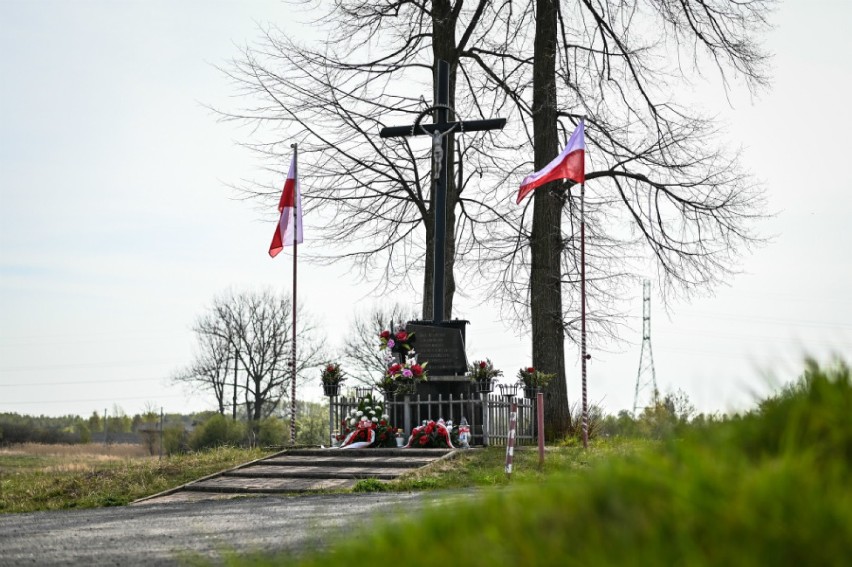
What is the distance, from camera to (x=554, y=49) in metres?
23.5

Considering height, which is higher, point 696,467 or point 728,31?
point 728,31

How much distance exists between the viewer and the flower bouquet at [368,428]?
703 inches

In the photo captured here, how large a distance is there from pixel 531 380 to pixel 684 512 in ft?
55.1

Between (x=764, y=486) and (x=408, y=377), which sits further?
(x=408, y=377)

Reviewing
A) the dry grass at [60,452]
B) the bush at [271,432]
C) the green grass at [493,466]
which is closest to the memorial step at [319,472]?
the green grass at [493,466]

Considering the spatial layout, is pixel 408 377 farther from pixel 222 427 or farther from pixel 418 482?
pixel 222 427

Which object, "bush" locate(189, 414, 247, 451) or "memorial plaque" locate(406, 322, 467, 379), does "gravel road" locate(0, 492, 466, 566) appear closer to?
"memorial plaque" locate(406, 322, 467, 379)

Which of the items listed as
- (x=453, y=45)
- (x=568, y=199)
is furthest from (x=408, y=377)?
(x=453, y=45)

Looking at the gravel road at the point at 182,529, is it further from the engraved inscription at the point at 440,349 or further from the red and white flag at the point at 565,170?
the red and white flag at the point at 565,170

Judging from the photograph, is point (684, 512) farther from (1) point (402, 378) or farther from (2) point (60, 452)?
(2) point (60, 452)

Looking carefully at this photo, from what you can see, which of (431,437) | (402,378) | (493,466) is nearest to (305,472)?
(493,466)

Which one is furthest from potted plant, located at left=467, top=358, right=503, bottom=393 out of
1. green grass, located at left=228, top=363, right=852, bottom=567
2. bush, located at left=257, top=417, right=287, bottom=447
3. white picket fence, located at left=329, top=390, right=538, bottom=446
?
bush, located at left=257, top=417, right=287, bottom=447

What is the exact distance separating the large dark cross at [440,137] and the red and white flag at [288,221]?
2.43 m

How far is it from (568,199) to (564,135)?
78.8 inches
